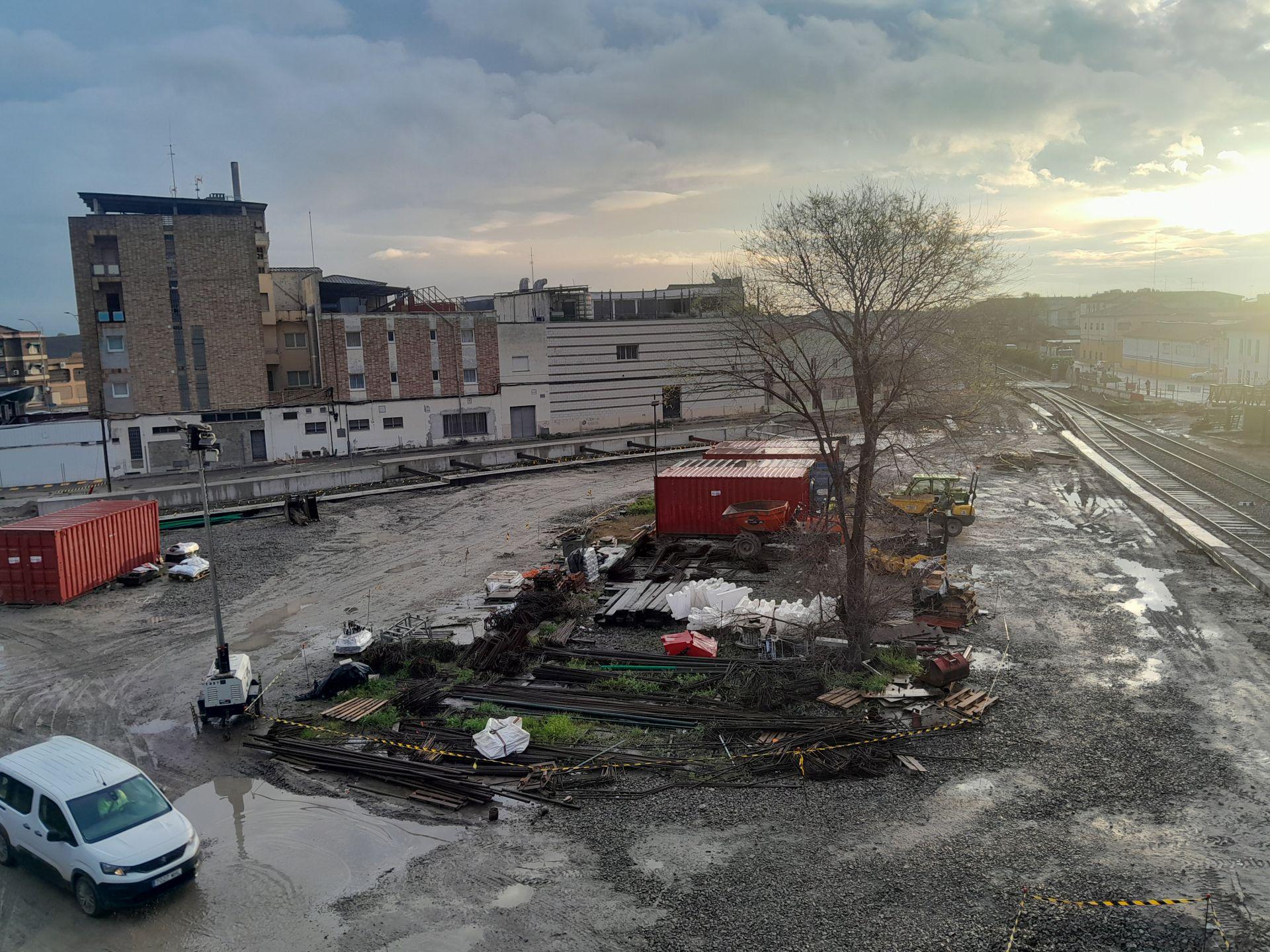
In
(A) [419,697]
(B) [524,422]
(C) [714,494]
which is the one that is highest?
(B) [524,422]

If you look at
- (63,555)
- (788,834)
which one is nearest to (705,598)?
(788,834)

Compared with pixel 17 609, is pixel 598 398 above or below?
above

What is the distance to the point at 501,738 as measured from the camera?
1358 cm

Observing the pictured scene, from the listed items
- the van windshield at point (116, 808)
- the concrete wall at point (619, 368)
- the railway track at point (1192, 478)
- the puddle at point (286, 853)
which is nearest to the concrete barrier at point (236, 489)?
the concrete wall at point (619, 368)

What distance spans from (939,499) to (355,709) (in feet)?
Result: 65.1

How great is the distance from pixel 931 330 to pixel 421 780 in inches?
469

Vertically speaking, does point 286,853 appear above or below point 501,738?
below

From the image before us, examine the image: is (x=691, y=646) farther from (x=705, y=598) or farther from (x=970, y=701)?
(x=970, y=701)

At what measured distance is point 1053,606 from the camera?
67.1ft

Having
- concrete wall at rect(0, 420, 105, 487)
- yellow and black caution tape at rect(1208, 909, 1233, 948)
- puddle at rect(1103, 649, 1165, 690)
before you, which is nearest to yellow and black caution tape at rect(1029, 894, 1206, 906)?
yellow and black caution tape at rect(1208, 909, 1233, 948)

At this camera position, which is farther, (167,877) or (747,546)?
(747,546)

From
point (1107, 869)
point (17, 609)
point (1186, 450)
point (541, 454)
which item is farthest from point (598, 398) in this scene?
point (1107, 869)

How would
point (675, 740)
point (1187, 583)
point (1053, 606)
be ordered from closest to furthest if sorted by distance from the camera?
point (675, 740) → point (1053, 606) → point (1187, 583)

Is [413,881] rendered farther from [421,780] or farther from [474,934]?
[421,780]
